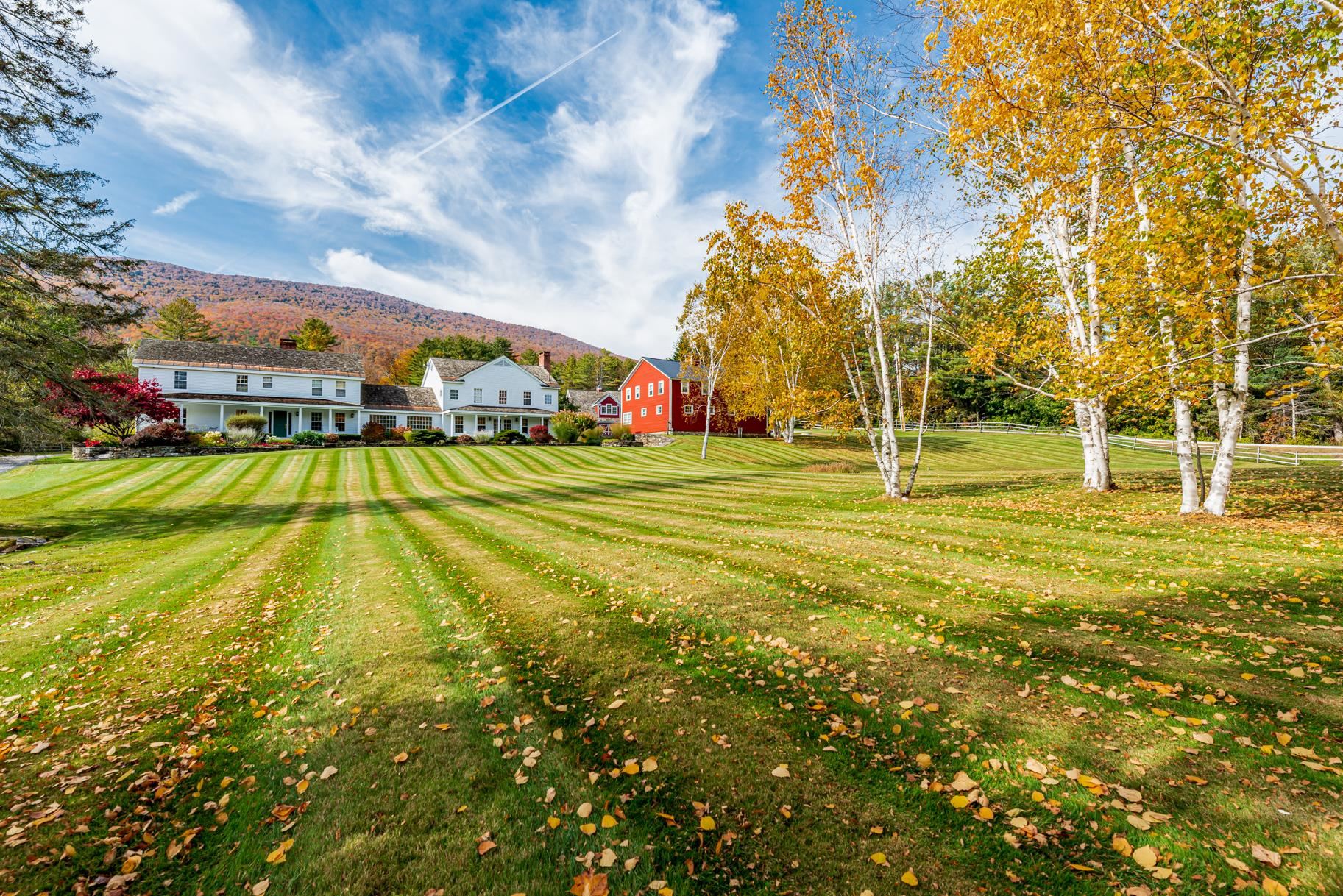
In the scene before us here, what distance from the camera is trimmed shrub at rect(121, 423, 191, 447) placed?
98.4ft

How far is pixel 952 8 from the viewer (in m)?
10.9

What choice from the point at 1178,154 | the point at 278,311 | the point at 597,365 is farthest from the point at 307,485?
the point at 278,311

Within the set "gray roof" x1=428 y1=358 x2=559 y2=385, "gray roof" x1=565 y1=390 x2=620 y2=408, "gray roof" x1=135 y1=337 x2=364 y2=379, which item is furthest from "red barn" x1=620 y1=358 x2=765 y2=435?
"gray roof" x1=135 y1=337 x2=364 y2=379

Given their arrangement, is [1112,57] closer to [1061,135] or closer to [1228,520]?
[1061,135]

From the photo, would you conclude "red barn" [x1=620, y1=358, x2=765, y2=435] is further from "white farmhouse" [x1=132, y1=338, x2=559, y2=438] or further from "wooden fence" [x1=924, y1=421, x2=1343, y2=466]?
"wooden fence" [x1=924, y1=421, x2=1343, y2=466]

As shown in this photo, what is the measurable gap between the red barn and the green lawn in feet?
123

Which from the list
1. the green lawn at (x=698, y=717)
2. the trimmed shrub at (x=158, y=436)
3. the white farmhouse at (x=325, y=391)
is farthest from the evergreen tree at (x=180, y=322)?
the green lawn at (x=698, y=717)

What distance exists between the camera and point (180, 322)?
61.8 metres

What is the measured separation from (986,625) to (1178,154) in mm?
8946

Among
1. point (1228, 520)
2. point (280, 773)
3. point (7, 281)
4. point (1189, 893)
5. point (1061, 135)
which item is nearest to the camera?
point (1189, 893)

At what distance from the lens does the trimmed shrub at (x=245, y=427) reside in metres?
33.9

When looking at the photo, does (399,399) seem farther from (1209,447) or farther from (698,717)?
(1209,447)

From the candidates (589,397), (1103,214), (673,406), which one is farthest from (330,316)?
(1103,214)

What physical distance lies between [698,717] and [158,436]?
39.9 m
